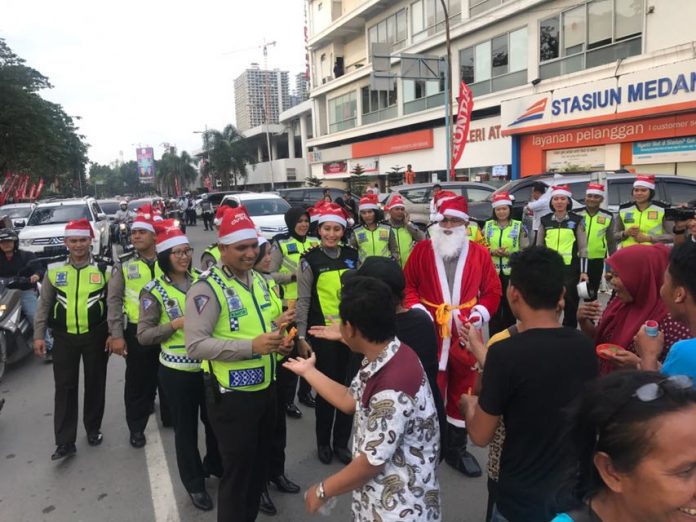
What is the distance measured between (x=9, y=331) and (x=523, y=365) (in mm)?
6397

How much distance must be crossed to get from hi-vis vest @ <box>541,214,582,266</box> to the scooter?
632 cm

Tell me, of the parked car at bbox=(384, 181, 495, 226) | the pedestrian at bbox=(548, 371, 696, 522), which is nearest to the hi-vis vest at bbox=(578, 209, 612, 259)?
the pedestrian at bbox=(548, 371, 696, 522)

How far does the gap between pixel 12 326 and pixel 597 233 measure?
24.1 ft

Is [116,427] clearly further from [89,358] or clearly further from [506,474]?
[506,474]

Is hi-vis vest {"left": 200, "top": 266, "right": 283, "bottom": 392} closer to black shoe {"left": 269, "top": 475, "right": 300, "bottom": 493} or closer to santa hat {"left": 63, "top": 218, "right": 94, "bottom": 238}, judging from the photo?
black shoe {"left": 269, "top": 475, "right": 300, "bottom": 493}

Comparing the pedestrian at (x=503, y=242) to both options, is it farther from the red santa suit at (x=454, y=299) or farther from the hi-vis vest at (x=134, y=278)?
the hi-vis vest at (x=134, y=278)

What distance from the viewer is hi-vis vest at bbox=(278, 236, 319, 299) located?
16.8 feet

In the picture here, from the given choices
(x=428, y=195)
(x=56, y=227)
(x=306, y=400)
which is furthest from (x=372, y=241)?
(x=56, y=227)

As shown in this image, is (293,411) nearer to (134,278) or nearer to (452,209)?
(134,278)

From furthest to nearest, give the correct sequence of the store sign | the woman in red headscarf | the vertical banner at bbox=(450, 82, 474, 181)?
the vertical banner at bbox=(450, 82, 474, 181) → the store sign → the woman in red headscarf

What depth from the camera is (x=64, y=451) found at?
4.20m

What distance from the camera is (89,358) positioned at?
4.29 m

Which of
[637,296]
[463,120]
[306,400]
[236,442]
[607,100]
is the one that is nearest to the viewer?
[637,296]

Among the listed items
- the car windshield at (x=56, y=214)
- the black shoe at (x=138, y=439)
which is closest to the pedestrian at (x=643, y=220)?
the black shoe at (x=138, y=439)
